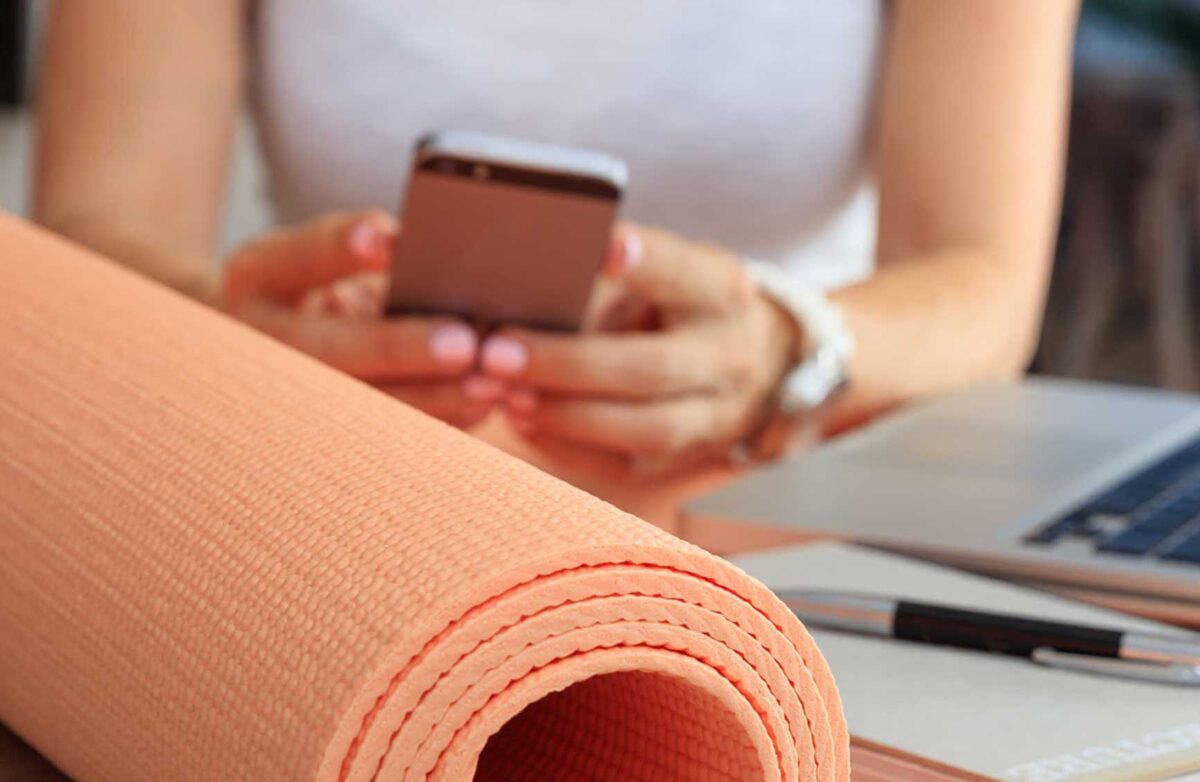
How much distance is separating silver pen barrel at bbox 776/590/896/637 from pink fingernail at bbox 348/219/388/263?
11.3 inches

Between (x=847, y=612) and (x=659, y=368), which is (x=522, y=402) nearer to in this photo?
(x=659, y=368)

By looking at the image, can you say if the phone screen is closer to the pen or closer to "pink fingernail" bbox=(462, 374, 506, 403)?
"pink fingernail" bbox=(462, 374, 506, 403)

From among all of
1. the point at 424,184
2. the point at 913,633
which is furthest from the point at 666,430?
the point at 913,633

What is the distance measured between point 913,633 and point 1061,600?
76mm

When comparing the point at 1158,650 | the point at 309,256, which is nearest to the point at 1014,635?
the point at 1158,650

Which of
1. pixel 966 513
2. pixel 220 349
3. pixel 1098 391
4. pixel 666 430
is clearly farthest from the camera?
pixel 1098 391

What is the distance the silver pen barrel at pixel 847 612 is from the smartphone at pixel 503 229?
209 millimetres

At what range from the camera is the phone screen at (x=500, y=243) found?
541 mm

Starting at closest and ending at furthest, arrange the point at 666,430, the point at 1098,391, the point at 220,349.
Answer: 1. the point at 220,349
2. the point at 666,430
3. the point at 1098,391

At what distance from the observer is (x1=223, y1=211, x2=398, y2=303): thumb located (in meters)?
0.61

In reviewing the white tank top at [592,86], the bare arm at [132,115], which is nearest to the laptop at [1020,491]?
the white tank top at [592,86]

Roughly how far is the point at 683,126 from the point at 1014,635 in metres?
0.68

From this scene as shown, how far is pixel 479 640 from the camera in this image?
21 cm

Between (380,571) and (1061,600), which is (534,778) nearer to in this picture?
(380,571)
